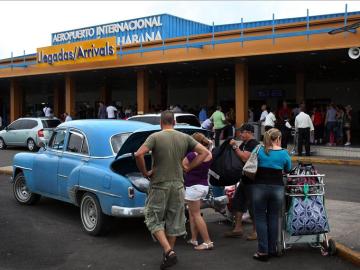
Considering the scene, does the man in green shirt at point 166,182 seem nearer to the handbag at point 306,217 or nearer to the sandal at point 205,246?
the sandal at point 205,246

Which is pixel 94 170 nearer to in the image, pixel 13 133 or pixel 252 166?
pixel 252 166

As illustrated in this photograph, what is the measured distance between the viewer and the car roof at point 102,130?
23.8 feet

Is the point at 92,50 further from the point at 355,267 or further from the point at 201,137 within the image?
the point at 355,267

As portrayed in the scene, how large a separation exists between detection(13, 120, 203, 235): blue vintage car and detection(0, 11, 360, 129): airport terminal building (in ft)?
20.8

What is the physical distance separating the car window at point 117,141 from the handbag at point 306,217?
2.81 meters

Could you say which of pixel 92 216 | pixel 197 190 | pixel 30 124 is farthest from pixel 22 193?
pixel 30 124

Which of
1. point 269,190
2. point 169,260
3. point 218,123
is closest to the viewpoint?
point 169,260

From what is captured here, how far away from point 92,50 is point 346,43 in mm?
12216

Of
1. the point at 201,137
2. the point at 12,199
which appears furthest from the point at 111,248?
the point at 12,199

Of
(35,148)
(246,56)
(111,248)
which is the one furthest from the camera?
(35,148)

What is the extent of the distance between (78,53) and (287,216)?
20.1 m

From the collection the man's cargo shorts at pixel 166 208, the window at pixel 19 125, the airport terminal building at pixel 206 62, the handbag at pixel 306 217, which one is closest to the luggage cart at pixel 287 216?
the handbag at pixel 306 217

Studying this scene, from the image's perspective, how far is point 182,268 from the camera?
5629mm

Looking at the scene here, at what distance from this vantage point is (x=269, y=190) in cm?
579
